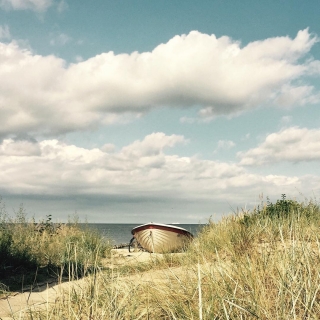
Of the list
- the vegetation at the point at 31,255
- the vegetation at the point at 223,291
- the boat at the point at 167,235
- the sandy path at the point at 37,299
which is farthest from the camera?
the boat at the point at 167,235

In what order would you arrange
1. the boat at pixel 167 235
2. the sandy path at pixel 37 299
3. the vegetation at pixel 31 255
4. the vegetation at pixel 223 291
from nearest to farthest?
the vegetation at pixel 223 291
the sandy path at pixel 37 299
the vegetation at pixel 31 255
the boat at pixel 167 235

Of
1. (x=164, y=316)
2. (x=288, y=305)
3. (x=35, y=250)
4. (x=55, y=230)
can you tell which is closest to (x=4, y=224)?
(x=35, y=250)

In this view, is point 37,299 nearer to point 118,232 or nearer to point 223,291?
point 223,291

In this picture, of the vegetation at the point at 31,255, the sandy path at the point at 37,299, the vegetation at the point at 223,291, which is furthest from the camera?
the vegetation at the point at 31,255

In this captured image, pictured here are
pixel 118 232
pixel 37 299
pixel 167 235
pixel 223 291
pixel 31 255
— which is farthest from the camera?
pixel 118 232

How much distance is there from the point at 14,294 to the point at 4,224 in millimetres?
4273

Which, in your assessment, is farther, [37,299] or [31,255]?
[31,255]

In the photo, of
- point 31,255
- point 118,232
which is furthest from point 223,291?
point 118,232

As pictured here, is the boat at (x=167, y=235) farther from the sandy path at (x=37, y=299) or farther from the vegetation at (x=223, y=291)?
the vegetation at (x=223, y=291)

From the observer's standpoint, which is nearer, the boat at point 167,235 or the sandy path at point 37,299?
the sandy path at point 37,299

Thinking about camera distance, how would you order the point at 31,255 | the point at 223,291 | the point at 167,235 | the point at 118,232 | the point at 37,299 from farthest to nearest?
the point at 118,232 < the point at 167,235 < the point at 31,255 < the point at 37,299 < the point at 223,291

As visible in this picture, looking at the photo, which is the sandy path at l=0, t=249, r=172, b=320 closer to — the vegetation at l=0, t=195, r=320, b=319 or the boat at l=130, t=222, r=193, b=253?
the vegetation at l=0, t=195, r=320, b=319

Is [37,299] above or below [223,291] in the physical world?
below

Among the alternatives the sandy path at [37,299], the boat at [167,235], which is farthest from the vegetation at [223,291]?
the boat at [167,235]
